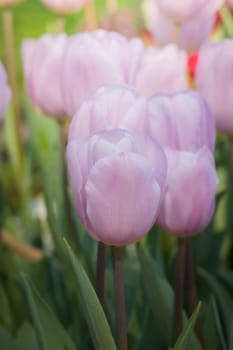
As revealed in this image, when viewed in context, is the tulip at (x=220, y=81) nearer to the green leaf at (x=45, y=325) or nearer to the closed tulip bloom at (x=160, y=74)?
the closed tulip bloom at (x=160, y=74)

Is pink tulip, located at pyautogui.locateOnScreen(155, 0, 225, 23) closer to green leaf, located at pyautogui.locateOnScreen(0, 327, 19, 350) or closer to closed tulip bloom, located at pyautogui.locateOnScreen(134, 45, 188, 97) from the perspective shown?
closed tulip bloom, located at pyautogui.locateOnScreen(134, 45, 188, 97)

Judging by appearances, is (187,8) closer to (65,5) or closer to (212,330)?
(65,5)

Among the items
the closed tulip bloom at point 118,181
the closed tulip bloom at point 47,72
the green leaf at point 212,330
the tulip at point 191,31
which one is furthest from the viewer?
the tulip at point 191,31

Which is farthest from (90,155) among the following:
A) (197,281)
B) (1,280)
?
(1,280)

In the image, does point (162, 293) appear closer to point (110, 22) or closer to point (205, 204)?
point (205, 204)

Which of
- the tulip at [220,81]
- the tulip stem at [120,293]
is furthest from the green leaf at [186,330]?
the tulip at [220,81]
